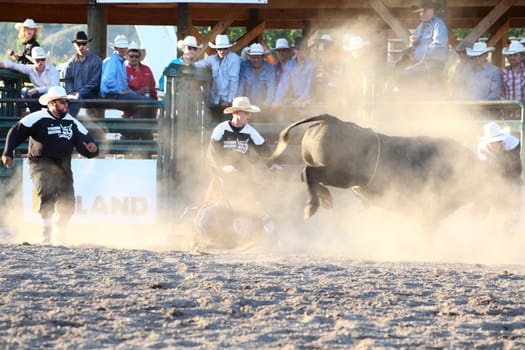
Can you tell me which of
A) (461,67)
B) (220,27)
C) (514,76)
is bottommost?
(514,76)

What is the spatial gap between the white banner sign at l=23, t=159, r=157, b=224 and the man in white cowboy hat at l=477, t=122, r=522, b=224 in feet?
12.7

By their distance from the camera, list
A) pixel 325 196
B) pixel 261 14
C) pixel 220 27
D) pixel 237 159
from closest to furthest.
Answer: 1. pixel 325 196
2. pixel 237 159
3. pixel 220 27
4. pixel 261 14

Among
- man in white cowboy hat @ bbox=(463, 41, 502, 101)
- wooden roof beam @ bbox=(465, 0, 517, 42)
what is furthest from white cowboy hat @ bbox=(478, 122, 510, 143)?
wooden roof beam @ bbox=(465, 0, 517, 42)

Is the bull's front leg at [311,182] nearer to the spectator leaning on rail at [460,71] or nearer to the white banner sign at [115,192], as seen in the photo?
the white banner sign at [115,192]

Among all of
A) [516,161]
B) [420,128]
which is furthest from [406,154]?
[420,128]

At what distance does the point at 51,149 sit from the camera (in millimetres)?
9711

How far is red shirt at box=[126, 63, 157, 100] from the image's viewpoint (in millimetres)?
12492

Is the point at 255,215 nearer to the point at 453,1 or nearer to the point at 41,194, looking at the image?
the point at 41,194

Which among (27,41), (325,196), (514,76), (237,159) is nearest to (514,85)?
(514,76)

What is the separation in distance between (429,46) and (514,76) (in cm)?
111

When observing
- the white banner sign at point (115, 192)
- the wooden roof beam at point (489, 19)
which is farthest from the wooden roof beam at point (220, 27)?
the wooden roof beam at point (489, 19)

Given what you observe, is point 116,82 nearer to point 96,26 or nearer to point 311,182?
point 96,26

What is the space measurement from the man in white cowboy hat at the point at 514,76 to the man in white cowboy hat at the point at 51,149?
510cm

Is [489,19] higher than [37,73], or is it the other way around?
[489,19]
